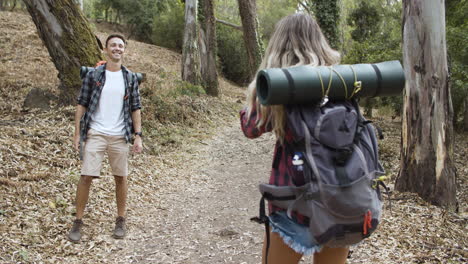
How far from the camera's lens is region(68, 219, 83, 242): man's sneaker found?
4156 mm

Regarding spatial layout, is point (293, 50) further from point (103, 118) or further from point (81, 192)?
point (81, 192)

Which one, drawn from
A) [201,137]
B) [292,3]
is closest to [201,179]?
[201,137]

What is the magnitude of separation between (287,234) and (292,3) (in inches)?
1423

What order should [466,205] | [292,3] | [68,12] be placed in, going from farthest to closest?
[292,3] < [68,12] < [466,205]

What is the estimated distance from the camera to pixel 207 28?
52.4ft

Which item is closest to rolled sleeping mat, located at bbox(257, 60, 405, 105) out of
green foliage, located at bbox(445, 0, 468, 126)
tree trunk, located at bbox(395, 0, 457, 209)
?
tree trunk, located at bbox(395, 0, 457, 209)

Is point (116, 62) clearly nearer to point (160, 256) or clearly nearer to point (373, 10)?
point (160, 256)

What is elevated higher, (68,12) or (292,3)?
(292,3)

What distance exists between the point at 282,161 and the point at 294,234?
1.15 ft

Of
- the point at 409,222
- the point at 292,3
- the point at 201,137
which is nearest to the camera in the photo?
the point at 409,222

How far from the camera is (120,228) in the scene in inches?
176

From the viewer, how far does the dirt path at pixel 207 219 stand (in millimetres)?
4254

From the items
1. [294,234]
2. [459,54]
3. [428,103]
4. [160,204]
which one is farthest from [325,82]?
[459,54]

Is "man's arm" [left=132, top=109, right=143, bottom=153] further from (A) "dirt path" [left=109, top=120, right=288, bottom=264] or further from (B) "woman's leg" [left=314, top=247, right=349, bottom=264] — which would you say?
(B) "woman's leg" [left=314, top=247, right=349, bottom=264]
